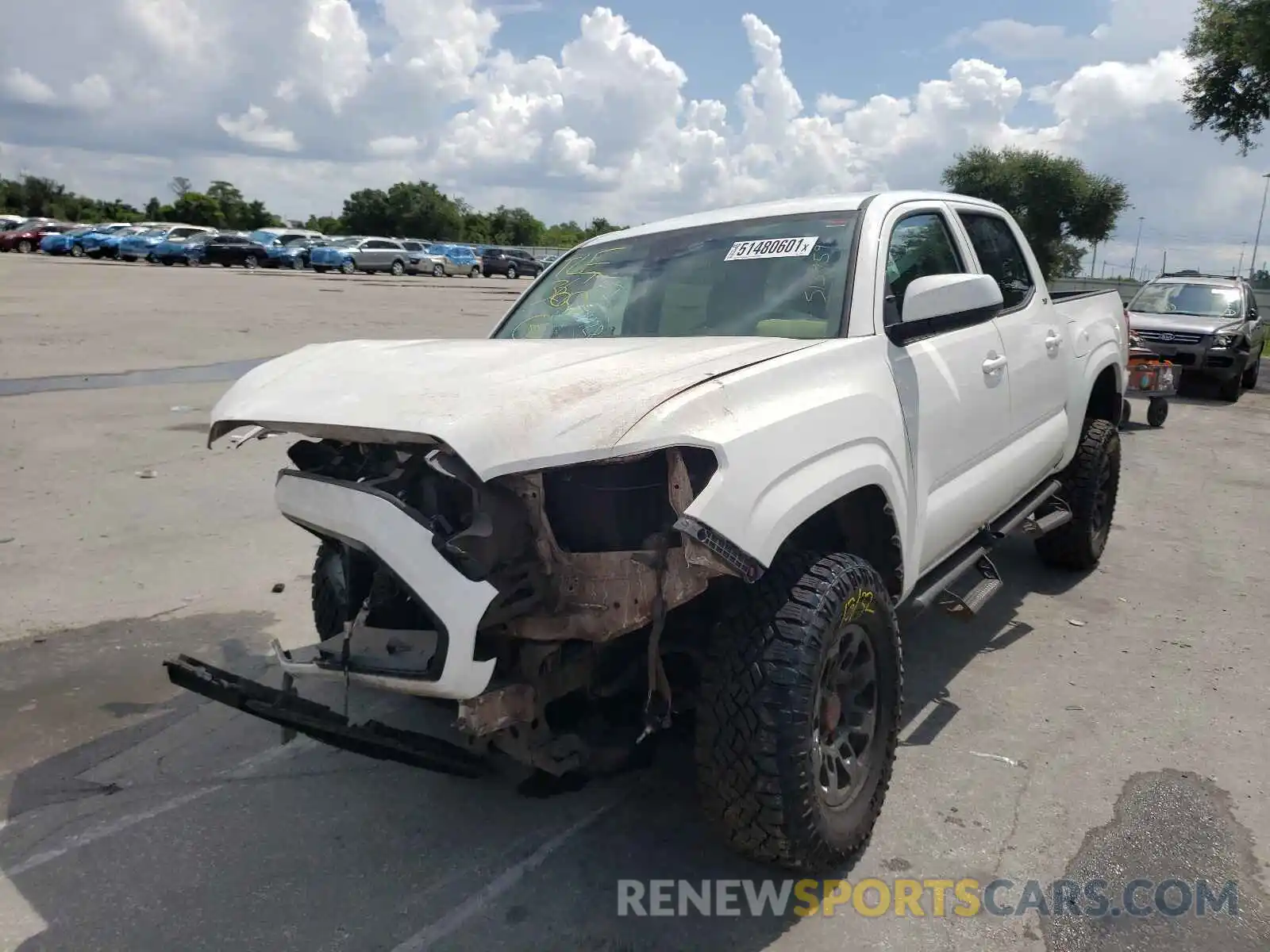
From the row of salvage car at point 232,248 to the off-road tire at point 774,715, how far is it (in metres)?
39.1

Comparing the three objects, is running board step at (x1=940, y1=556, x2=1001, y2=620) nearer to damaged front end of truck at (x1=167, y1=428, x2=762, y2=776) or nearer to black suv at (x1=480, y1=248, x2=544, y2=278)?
damaged front end of truck at (x1=167, y1=428, x2=762, y2=776)

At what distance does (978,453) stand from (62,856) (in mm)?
3538

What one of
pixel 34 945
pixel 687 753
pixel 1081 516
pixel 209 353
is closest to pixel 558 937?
pixel 687 753

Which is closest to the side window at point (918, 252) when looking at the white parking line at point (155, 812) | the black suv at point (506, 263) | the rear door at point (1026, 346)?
the rear door at point (1026, 346)

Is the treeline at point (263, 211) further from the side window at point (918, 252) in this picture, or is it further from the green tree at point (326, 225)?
the side window at point (918, 252)

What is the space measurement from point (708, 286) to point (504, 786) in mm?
1993

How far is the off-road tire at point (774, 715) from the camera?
8.77ft

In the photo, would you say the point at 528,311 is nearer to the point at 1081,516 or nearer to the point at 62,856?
the point at 62,856

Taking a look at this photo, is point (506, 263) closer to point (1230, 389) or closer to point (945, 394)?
point (1230, 389)

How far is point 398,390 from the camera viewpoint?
2777 mm

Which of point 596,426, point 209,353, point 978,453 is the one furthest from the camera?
point 209,353

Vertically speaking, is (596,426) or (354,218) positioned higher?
(354,218)

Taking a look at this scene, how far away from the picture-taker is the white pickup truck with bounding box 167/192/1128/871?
250 centimetres

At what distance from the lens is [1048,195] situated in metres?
47.9
